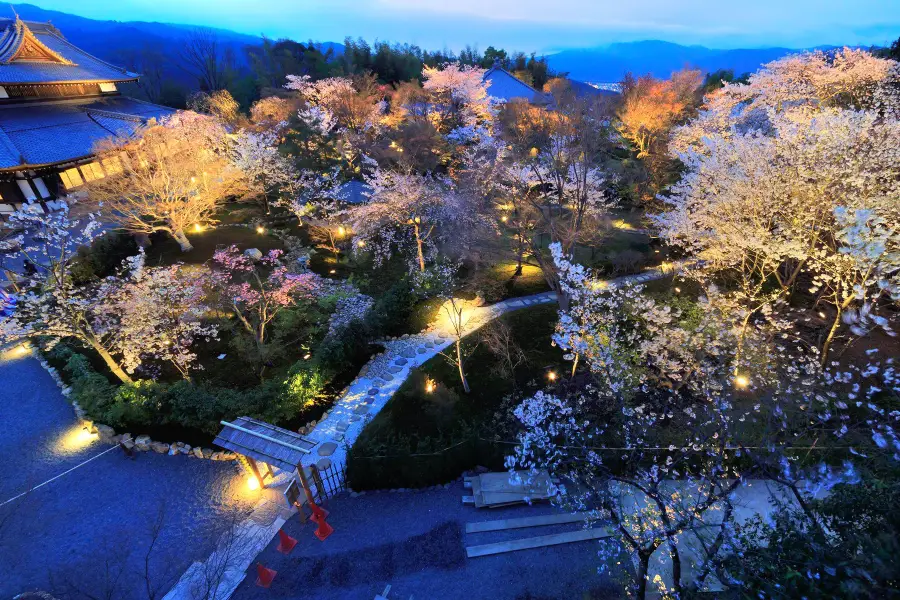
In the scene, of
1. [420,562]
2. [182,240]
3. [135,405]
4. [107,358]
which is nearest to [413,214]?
[107,358]

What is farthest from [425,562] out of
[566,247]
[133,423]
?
[566,247]

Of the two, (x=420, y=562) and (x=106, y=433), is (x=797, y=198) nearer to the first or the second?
(x=420, y=562)

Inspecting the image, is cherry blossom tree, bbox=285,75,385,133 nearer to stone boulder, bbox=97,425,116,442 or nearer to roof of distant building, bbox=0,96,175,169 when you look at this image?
roof of distant building, bbox=0,96,175,169

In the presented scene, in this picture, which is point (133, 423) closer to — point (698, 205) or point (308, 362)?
point (308, 362)

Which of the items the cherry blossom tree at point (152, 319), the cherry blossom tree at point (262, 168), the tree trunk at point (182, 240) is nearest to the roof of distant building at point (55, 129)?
the cherry blossom tree at point (262, 168)

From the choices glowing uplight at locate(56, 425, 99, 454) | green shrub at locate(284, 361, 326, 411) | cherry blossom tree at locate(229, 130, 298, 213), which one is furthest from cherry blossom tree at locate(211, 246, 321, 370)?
cherry blossom tree at locate(229, 130, 298, 213)
